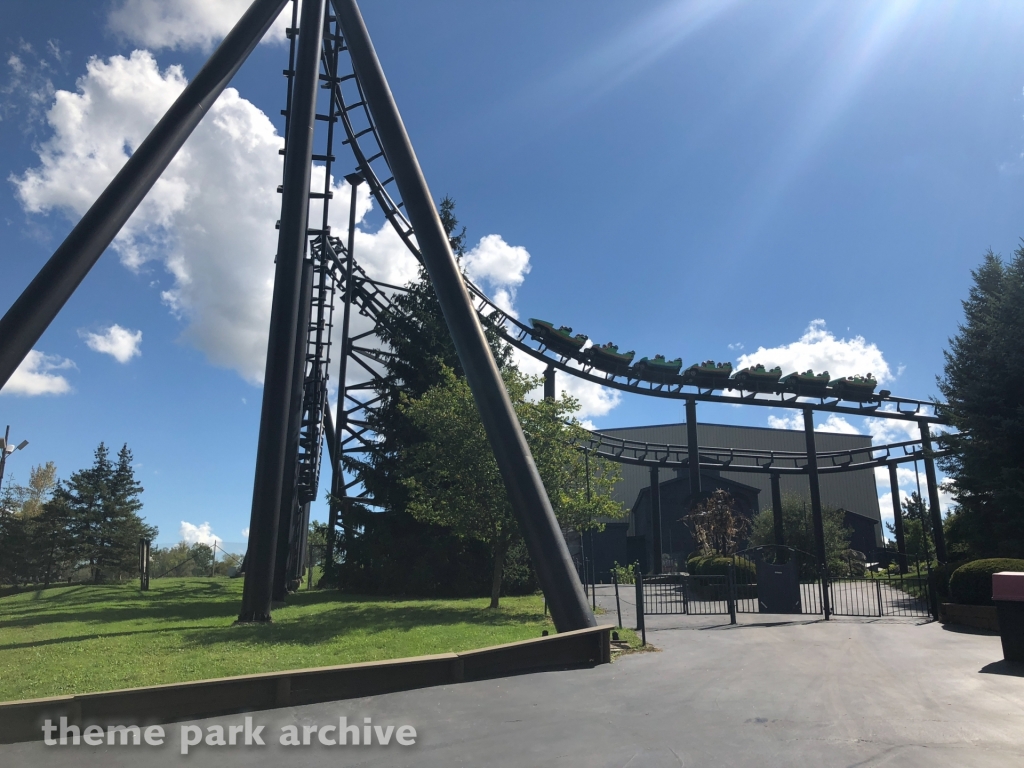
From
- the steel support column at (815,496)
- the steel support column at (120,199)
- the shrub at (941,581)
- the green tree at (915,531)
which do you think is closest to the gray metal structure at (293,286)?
the steel support column at (120,199)

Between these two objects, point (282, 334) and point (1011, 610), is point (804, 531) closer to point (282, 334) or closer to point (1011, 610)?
point (1011, 610)

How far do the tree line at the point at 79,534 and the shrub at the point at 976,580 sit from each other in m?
A: 47.2

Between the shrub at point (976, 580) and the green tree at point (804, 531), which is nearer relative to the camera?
the shrub at point (976, 580)

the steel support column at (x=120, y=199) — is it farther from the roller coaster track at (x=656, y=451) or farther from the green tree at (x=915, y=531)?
the green tree at (x=915, y=531)

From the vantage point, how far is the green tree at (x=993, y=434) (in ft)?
61.2

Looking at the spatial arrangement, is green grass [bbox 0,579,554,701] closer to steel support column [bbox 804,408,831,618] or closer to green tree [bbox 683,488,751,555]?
green tree [bbox 683,488,751,555]

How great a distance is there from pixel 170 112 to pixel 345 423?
16019 mm

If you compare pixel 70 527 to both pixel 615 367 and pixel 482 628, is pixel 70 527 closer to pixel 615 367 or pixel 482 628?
pixel 615 367

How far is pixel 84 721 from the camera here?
639 centimetres

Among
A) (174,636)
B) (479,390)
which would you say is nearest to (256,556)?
(174,636)

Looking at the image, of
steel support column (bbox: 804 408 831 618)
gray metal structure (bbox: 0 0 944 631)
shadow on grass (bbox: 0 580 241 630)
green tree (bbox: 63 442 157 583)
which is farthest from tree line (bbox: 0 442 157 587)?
steel support column (bbox: 804 408 831 618)

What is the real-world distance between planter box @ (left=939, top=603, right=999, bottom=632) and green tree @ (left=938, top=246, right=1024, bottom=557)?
434cm

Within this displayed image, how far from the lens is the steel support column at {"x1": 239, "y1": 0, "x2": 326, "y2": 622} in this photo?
47.4 ft

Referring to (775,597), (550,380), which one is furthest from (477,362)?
(550,380)
